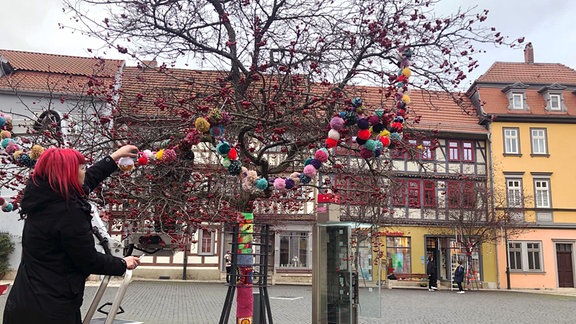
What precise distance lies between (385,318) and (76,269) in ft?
38.6

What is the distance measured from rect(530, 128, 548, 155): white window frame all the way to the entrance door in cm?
566

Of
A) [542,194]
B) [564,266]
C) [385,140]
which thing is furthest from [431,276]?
[385,140]

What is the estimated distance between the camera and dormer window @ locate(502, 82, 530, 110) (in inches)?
1208

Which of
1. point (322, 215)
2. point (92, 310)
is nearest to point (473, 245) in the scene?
point (322, 215)

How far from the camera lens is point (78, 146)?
7277mm

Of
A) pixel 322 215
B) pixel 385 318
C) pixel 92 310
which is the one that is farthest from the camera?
pixel 385 318

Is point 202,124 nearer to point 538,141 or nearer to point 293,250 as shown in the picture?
point 293,250

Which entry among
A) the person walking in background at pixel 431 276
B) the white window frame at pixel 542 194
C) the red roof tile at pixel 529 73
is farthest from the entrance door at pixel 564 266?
the red roof tile at pixel 529 73

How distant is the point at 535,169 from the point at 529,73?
718cm

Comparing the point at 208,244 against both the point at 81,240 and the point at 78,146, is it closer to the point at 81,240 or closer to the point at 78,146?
the point at 78,146

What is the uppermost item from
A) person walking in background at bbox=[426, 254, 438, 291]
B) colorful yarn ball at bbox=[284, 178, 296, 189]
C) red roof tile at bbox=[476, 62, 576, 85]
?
red roof tile at bbox=[476, 62, 576, 85]

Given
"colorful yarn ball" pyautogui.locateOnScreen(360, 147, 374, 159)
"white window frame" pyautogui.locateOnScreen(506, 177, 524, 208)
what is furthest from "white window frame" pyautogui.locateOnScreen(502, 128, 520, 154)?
"colorful yarn ball" pyautogui.locateOnScreen(360, 147, 374, 159)

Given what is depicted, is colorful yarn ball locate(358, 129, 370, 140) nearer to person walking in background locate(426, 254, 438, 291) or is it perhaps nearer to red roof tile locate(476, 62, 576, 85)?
person walking in background locate(426, 254, 438, 291)

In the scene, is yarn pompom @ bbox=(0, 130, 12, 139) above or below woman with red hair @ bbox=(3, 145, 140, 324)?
above
